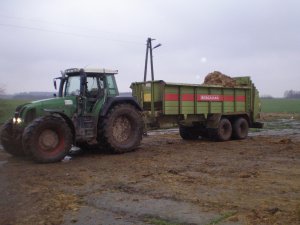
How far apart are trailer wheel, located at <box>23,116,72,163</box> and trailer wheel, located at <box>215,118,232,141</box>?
7177mm

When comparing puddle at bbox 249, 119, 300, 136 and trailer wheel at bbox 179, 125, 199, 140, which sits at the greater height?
trailer wheel at bbox 179, 125, 199, 140

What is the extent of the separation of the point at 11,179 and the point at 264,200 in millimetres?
5255

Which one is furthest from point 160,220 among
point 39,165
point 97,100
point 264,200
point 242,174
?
point 97,100

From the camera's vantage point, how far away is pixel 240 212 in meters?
6.37

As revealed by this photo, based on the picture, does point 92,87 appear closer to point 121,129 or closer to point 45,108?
point 121,129

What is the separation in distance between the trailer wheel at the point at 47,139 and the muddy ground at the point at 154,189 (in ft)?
0.91

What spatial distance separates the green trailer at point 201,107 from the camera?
15.1m

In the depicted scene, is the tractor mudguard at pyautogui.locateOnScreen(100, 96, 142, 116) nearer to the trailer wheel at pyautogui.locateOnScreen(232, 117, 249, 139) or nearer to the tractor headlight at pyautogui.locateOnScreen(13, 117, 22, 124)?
the tractor headlight at pyautogui.locateOnScreen(13, 117, 22, 124)

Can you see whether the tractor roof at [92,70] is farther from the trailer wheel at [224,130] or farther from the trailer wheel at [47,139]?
the trailer wheel at [224,130]

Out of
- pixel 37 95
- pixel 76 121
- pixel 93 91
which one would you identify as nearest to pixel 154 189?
pixel 76 121

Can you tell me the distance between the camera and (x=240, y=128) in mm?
18172

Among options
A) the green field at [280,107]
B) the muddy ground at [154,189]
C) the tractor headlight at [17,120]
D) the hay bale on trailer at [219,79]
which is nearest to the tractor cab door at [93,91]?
the muddy ground at [154,189]

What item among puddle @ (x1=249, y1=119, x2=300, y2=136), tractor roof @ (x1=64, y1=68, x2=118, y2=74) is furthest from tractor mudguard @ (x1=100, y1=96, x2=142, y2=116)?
puddle @ (x1=249, y1=119, x2=300, y2=136)

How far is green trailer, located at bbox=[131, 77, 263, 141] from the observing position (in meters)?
15.1
